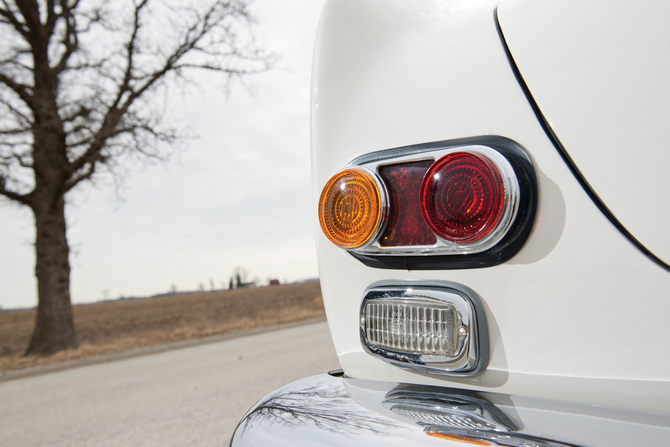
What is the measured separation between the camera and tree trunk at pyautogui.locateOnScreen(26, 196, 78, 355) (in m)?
8.76

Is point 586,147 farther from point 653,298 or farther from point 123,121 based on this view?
Answer: point 123,121

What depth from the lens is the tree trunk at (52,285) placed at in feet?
28.7

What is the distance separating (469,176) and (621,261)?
11.4 inches

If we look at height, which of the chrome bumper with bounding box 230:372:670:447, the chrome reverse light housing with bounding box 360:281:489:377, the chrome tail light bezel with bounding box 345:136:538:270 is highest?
the chrome tail light bezel with bounding box 345:136:538:270

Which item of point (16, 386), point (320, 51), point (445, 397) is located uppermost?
point (320, 51)

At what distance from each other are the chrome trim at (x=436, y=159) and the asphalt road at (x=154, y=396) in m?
2.31

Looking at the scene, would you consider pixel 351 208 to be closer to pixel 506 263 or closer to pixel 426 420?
pixel 506 263

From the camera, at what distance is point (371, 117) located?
1.00 m

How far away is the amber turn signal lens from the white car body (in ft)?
0.28

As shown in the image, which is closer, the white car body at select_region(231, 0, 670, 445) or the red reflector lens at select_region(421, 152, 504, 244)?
the white car body at select_region(231, 0, 670, 445)

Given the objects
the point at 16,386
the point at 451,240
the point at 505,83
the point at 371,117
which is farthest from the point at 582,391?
the point at 16,386

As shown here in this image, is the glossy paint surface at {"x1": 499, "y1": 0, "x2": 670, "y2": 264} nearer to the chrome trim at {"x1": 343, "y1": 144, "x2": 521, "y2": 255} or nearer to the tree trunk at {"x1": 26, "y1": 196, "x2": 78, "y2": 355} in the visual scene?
the chrome trim at {"x1": 343, "y1": 144, "x2": 521, "y2": 255}

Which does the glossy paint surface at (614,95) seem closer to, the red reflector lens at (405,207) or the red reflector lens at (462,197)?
the red reflector lens at (462,197)

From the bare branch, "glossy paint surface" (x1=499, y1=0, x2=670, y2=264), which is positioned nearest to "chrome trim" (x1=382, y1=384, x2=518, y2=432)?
"glossy paint surface" (x1=499, y1=0, x2=670, y2=264)
